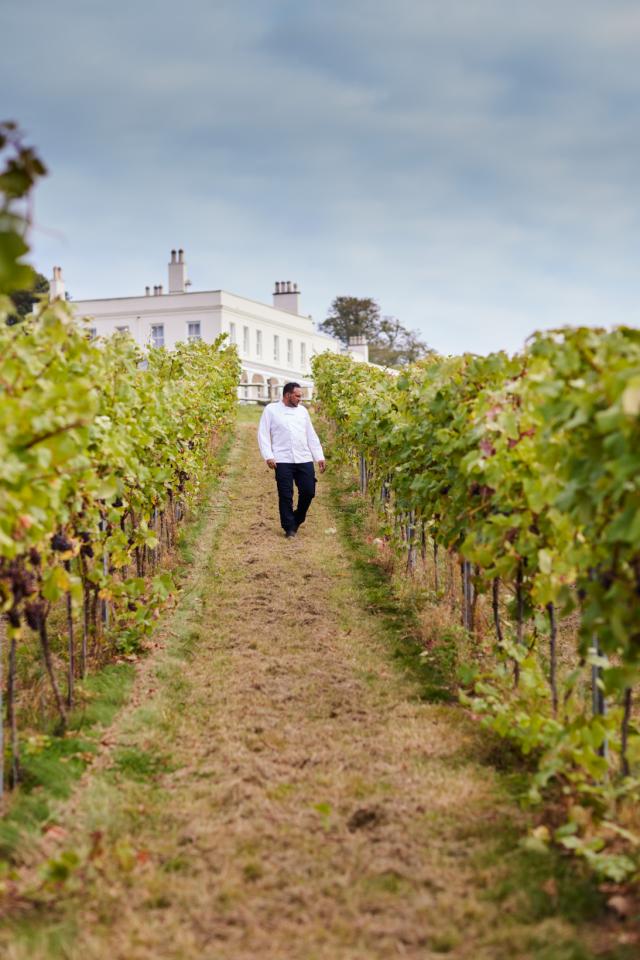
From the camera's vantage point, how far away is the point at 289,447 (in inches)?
413

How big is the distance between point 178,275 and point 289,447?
3930 cm

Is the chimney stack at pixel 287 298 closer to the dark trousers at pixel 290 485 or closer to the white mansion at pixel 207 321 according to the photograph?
the white mansion at pixel 207 321

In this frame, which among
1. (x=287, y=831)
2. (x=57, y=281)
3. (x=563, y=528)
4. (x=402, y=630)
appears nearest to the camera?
(x=287, y=831)

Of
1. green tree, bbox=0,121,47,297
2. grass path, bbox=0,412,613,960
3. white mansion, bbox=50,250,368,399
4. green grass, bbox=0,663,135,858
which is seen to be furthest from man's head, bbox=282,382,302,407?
white mansion, bbox=50,250,368,399

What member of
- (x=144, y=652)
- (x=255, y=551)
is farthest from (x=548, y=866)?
(x=255, y=551)

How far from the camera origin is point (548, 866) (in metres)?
3.60

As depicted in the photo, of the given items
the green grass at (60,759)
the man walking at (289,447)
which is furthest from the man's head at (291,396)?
the green grass at (60,759)

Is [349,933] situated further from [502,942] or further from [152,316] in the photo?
[152,316]

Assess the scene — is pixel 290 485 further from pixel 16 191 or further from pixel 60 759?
pixel 16 191

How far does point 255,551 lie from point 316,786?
5568mm

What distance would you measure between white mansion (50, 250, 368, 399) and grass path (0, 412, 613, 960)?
37512 mm

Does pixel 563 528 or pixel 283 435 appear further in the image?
pixel 283 435

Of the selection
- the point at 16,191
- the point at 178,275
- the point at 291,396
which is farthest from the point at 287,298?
the point at 16,191

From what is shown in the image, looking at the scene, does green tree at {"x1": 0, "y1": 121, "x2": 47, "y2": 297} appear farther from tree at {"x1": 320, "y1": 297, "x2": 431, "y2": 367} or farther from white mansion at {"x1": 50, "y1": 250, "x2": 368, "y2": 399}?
tree at {"x1": 320, "y1": 297, "x2": 431, "y2": 367}
